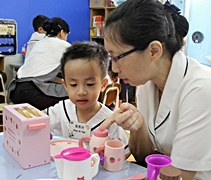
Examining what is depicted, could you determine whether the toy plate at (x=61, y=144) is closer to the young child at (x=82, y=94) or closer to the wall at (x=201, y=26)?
the young child at (x=82, y=94)

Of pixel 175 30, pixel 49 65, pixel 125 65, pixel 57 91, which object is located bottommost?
pixel 57 91

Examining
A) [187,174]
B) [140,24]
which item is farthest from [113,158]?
[140,24]

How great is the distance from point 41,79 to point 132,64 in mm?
1876

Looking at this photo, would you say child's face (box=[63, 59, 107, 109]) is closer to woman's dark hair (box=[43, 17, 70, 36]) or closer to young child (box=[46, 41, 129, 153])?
young child (box=[46, 41, 129, 153])

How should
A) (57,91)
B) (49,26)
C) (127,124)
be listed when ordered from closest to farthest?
(127,124) < (57,91) < (49,26)

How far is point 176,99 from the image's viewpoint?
1.10m

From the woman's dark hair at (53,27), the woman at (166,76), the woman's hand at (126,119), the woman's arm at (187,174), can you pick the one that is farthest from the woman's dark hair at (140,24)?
the woman's dark hair at (53,27)

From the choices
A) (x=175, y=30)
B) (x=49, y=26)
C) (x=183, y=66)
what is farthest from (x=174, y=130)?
(x=49, y=26)

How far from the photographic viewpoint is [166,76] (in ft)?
3.90

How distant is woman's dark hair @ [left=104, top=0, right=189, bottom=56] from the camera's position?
1045 millimetres

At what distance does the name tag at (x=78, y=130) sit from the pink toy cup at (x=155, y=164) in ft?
1.79

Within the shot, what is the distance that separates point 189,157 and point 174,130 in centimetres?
17

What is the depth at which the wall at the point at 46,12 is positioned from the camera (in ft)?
14.9

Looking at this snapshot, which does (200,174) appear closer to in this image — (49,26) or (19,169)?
(19,169)
